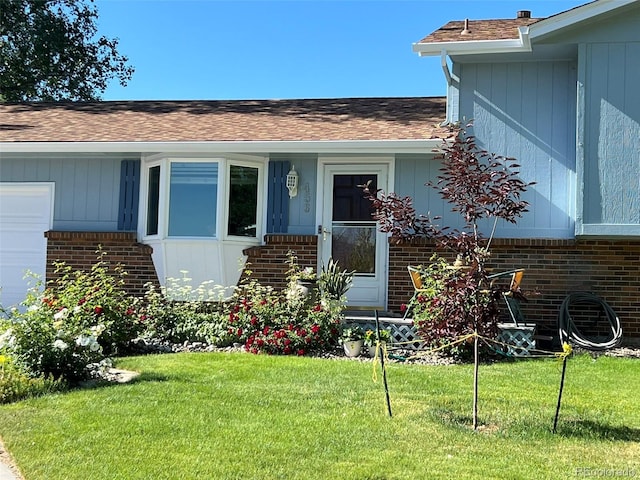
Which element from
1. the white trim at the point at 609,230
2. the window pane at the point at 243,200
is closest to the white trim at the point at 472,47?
the white trim at the point at 609,230

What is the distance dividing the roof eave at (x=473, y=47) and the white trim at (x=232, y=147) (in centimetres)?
127

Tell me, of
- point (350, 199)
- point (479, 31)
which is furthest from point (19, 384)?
point (479, 31)

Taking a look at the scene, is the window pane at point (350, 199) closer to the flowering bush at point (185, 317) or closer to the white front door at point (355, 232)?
the white front door at point (355, 232)

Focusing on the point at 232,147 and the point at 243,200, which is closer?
the point at 232,147

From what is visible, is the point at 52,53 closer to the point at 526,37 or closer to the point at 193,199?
the point at 193,199

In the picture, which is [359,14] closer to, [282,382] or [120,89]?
[282,382]

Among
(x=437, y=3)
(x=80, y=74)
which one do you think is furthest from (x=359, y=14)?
(x=80, y=74)

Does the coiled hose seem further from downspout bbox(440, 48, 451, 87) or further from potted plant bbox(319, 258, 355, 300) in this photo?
downspout bbox(440, 48, 451, 87)

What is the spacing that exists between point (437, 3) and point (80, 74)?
1770cm

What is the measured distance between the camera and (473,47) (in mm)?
8938

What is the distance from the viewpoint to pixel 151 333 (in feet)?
27.7

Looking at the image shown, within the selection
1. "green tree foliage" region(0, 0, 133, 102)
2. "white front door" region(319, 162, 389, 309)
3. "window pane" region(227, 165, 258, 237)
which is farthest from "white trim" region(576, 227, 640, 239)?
"green tree foliage" region(0, 0, 133, 102)

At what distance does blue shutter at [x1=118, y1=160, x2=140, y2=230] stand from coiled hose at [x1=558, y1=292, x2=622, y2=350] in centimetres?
639

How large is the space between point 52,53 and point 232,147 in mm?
18391
